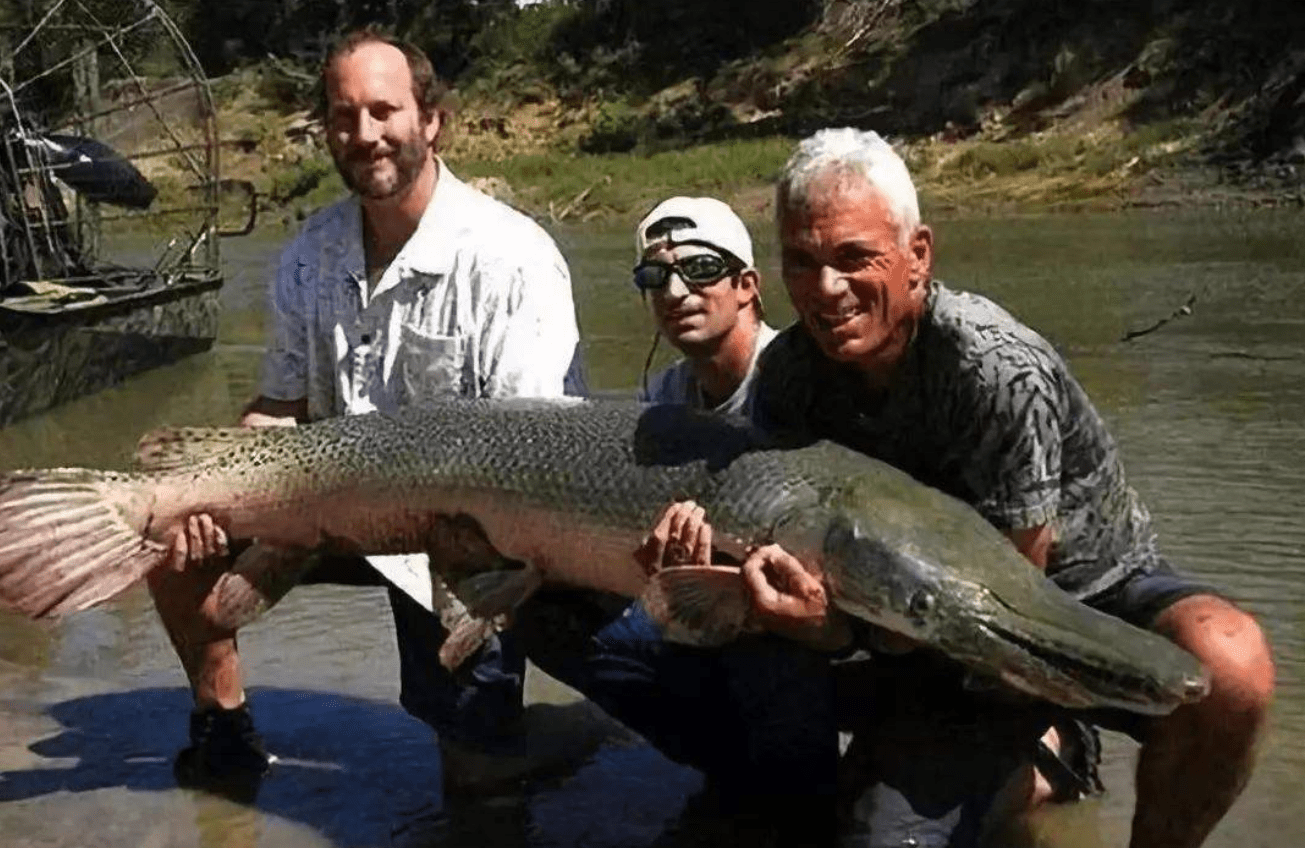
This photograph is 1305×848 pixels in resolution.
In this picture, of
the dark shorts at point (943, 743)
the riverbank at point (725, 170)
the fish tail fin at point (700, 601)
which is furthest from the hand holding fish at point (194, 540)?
the riverbank at point (725, 170)

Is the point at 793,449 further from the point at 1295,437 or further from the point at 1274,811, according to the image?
the point at 1295,437

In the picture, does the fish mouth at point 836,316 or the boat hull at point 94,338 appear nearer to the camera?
the fish mouth at point 836,316

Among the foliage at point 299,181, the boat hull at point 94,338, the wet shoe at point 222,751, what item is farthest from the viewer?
the foliage at point 299,181

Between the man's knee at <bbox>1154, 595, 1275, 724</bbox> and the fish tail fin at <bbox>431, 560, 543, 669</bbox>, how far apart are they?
139cm

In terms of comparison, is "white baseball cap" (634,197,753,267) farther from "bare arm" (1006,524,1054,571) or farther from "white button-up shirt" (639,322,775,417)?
"bare arm" (1006,524,1054,571)

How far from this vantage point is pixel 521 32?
48.9 meters

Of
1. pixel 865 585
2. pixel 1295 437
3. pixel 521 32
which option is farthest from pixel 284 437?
pixel 521 32

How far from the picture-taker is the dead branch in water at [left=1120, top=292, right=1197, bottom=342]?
1156 centimetres

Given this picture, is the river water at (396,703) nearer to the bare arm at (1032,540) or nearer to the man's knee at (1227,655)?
the man's knee at (1227,655)

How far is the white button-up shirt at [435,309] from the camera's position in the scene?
173 inches

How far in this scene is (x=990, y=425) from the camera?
135 inches

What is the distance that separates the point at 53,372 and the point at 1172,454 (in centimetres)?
677

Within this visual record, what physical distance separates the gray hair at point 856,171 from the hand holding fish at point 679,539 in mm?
638

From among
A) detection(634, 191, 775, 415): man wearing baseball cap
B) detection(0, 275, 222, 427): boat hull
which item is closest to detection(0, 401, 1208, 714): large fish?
detection(634, 191, 775, 415): man wearing baseball cap
